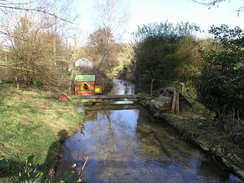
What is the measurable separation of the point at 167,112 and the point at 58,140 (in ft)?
17.3

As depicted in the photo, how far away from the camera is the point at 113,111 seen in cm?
988

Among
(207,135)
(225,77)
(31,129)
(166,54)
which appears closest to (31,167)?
(31,129)

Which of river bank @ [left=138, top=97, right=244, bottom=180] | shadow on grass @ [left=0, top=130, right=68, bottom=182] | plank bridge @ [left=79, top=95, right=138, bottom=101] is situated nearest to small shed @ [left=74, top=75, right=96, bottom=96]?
plank bridge @ [left=79, top=95, right=138, bottom=101]

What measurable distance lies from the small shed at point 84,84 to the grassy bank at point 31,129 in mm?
3773

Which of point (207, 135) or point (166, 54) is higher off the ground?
point (166, 54)

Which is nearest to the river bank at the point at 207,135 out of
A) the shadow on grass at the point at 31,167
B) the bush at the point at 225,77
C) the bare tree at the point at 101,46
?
the bush at the point at 225,77

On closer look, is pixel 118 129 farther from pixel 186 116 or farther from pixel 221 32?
pixel 221 32

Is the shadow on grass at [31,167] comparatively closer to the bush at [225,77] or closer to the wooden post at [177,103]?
the bush at [225,77]

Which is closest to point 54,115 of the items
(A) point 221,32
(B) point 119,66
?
(A) point 221,32

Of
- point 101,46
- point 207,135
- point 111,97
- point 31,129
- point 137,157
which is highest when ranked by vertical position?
point 101,46

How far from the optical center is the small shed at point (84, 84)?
11.9 metres

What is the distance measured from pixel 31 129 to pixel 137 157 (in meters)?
3.26

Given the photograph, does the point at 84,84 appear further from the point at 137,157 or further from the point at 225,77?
the point at 225,77

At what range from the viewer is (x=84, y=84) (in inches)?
492
